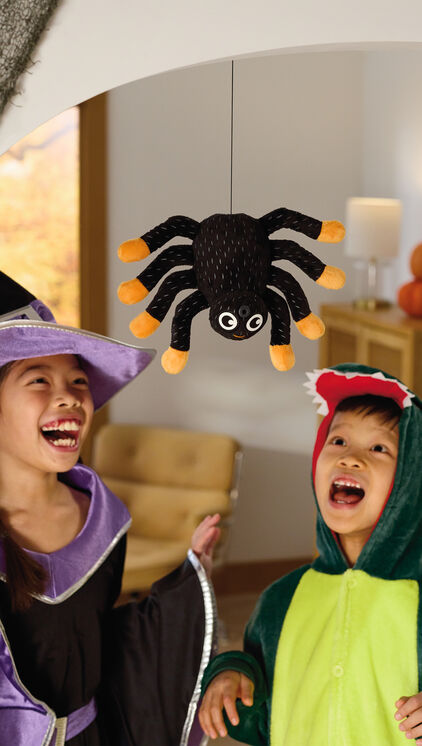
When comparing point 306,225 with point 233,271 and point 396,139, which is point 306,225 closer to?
point 233,271

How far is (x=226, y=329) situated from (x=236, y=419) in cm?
271

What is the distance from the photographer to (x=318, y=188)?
4.01m

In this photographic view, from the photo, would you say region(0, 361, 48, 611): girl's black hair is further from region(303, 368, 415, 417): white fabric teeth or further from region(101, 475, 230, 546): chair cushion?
region(101, 475, 230, 546): chair cushion

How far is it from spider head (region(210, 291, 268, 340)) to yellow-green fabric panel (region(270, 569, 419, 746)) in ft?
1.91

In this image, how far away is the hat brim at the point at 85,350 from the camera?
1557 mm

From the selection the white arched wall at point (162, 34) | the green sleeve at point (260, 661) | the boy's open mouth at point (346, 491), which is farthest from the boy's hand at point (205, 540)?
the white arched wall at point (162, 34)

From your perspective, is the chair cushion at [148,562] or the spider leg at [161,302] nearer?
the spider leg at [161,302]

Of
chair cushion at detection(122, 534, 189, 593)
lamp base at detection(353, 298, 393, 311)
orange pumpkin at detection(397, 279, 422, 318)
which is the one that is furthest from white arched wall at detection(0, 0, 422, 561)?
chair cushion at detection(122, 534, 189, 593)

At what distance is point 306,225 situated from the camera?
4.59 feet

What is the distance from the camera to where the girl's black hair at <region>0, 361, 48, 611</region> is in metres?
1.59

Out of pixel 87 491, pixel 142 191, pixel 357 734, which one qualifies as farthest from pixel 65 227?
pixel 357 734

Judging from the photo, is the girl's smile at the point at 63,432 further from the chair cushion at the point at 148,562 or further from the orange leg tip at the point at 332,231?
the chair cushion at the point at 148,562

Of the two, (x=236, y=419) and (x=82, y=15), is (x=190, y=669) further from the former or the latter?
(x=236, y=419)

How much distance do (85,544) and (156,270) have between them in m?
0.56
